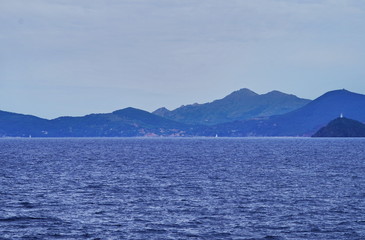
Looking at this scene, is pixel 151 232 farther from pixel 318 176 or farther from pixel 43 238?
pixel 318 176

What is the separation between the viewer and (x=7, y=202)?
55.6 m

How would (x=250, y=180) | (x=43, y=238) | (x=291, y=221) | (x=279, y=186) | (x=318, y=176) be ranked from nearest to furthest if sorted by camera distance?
(x=43, y=238) → (x=291, y=221) → (x=279, y=186) → (x=250, y=180) → (x=318, y=176)

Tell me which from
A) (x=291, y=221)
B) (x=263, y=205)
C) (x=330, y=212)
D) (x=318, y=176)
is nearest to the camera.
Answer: (x=291, y=221)

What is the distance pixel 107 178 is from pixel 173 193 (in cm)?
2159

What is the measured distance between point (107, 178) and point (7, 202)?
27768mm

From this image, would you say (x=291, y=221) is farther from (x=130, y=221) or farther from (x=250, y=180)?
(x=250, y=180)

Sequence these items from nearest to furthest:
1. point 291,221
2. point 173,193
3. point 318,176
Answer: point 291,221, point 173,193, point 318,176

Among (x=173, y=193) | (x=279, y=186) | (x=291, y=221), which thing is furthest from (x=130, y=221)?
(x=279, y=186)

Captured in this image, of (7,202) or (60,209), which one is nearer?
(60,209)

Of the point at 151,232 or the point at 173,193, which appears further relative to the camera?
the point at 173,193

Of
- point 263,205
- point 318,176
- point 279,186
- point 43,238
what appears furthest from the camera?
point 318,176

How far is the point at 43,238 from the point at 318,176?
2232 inches

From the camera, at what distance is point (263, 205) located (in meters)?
54.3

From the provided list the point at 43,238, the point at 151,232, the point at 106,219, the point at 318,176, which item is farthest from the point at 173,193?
the point at 318,176
